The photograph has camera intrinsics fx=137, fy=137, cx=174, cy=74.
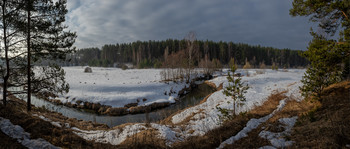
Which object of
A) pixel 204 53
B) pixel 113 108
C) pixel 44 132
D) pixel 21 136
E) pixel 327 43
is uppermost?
pixel 204 53

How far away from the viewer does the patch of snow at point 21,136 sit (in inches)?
165

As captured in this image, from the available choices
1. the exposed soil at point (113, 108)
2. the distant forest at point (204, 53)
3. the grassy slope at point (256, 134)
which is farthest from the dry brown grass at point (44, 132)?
the distant forest at point (204, 53)

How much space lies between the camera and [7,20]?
7.19 metres

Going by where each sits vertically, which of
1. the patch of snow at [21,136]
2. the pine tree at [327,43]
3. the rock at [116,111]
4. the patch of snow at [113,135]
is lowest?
the rock at [116,111]

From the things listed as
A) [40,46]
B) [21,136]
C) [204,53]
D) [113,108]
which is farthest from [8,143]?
[204,53]

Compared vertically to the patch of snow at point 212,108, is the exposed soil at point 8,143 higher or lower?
higher

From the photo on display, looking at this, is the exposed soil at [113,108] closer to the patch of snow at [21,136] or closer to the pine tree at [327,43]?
the patch of snow at [21,136]

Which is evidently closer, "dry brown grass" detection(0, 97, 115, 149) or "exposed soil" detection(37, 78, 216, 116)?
"dry brown grass" detection(0, 97, 115, 149)

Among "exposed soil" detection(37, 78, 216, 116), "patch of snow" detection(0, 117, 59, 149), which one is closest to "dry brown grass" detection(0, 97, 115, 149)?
"patch of snow" detection(0, 117, 59, 149)

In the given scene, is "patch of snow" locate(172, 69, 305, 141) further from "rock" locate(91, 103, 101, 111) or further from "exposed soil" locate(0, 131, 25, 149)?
"rock" locate(91, 103, 101, 111)

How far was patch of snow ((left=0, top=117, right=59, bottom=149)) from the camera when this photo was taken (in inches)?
165

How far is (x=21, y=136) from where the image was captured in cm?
443

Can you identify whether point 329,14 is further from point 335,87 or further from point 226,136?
point 226,136

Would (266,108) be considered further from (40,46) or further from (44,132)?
(40,46)
